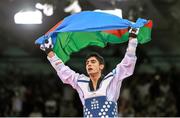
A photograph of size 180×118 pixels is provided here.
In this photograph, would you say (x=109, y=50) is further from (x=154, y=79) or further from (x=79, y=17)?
(x=79, y=17)

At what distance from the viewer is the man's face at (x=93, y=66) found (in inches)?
162

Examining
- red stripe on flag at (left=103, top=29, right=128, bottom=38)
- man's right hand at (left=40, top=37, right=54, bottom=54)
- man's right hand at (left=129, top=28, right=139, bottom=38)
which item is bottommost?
man's right hand at (left=40, top=37, right=54, bottom=54)

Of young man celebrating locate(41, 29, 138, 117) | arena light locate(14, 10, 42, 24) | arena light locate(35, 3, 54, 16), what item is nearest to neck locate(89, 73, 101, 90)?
young man celebrating locate(41, 29, 138, 117)

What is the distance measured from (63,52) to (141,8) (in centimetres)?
401

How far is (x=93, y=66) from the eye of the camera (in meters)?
4.12

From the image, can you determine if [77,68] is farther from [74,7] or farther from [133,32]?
[133,32]

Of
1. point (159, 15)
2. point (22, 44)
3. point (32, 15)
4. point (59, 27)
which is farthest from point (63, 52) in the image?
point (22, 44)

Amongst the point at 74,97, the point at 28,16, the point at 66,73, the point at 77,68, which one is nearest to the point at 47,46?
the point at 66,73

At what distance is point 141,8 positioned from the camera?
333 inches

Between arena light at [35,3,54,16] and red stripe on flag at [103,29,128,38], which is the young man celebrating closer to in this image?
red stripe on flag at [103,29,128,38]

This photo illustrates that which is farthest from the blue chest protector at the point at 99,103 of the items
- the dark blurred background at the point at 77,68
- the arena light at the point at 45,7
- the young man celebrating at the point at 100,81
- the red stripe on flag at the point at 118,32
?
the dark blurred background at the point at 77,68

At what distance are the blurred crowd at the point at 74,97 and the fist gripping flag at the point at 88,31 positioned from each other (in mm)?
4905

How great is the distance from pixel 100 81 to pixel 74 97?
6.26 meters

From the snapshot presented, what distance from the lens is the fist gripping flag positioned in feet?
14.1
